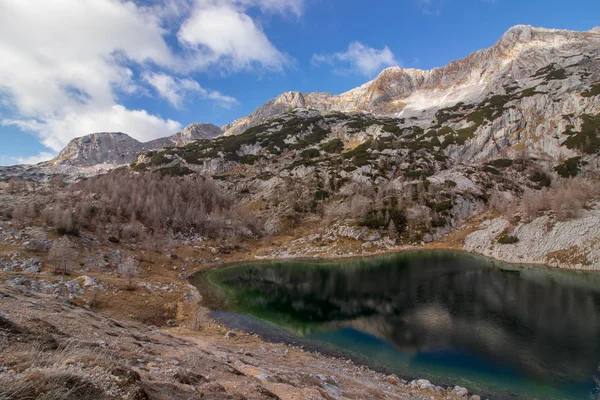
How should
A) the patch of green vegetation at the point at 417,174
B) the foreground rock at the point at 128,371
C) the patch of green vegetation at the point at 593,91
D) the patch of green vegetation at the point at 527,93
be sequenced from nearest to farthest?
the foreground rock at the point at 128,371 → the patch of green vegetation at the point at 417,174 → the patch of green vegetation at the point at 593,91 → the patch of green vegetation at the point at 527,93

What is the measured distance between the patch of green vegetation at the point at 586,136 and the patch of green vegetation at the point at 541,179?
21141 mm

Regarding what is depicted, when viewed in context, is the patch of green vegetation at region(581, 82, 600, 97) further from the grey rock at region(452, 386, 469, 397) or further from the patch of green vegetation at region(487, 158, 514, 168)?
the grey rock at region(452, 386, 469, 397)

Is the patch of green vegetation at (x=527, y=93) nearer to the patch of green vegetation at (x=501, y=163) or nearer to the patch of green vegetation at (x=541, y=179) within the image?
the patch of green vegetation at (x=501, y=163)

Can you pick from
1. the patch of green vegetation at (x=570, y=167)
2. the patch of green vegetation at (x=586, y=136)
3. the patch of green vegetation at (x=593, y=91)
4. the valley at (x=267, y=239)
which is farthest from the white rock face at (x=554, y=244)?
the patch of green vegetation at (x=593, y=91)

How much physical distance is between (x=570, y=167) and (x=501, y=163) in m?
28.2

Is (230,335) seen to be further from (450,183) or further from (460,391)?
(450,183)

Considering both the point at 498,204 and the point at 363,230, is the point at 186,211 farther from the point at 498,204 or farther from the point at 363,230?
the point at 498,204

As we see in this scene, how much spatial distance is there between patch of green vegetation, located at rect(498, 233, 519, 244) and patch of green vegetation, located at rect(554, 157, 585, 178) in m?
69.5

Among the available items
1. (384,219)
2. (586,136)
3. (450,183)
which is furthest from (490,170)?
(384,219)

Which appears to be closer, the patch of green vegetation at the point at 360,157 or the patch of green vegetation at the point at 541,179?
the patch of green vegetation at the point at 541,179

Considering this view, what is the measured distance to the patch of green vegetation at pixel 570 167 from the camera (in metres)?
134

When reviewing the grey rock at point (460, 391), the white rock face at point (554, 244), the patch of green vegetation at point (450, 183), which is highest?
the patch of green vegetation at point (450, 183)

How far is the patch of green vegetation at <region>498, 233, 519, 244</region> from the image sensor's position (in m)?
91.3

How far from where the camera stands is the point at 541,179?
138625mm
